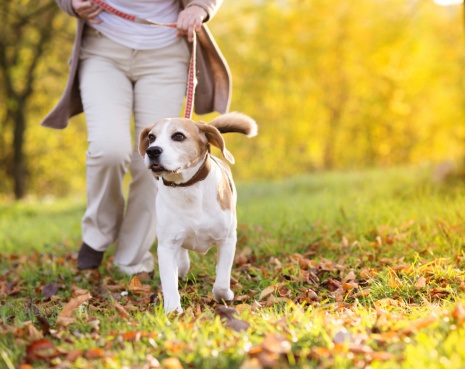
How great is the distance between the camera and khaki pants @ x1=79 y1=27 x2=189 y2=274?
4.20 meters

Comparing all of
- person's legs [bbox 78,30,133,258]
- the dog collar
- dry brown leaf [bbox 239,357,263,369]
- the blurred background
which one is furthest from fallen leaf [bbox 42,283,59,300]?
the blurred background

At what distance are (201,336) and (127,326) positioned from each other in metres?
0.46

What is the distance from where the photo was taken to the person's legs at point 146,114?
425 centimetres

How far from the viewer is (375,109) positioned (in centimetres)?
2098

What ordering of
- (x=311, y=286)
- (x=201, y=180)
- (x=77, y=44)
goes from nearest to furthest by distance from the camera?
(x=201, y=180)
(x=311, y=286)
(x=77, y=44)

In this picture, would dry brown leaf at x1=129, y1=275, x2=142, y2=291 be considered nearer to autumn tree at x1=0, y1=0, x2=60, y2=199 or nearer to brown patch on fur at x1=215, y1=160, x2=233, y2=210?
brown patch on fur at x1=215, y1=160, x2=233, y2=210

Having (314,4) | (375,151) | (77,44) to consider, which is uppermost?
(314,4)

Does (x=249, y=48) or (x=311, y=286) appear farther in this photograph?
(x=249, y=48)

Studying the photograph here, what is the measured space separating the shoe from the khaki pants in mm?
68

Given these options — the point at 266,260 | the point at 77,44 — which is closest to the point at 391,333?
the point at 266,260

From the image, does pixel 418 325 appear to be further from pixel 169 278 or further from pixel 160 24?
pixel 160 24

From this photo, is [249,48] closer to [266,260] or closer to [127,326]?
[266,260]

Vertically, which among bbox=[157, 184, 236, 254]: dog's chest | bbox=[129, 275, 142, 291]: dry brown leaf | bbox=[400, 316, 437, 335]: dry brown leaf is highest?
bbox=[157, 184, 236, 254]: dog's chest

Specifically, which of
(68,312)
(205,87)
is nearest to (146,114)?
(205,87)
